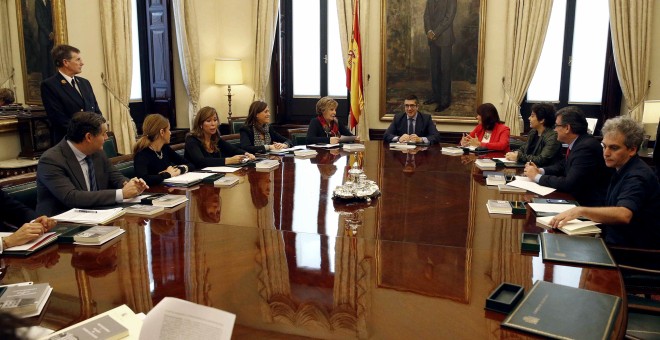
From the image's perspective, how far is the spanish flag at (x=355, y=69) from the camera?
7.48 meters

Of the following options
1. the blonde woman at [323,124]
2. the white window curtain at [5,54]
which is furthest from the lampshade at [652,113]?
the white window curtain at [5,54]

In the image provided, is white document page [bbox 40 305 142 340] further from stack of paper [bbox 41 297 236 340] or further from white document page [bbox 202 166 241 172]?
white document page [bbox 202 166 241 172]

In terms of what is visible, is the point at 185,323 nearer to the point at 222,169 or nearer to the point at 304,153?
the point at 222,169

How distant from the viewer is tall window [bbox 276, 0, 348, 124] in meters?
8.08

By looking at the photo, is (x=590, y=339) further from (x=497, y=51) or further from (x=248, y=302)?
(x=497, y=51)

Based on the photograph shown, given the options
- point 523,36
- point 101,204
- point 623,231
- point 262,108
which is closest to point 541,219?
point 623,231

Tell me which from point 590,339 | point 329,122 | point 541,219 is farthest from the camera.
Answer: point 329,122

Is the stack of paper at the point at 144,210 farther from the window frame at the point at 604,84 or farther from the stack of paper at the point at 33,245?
the window frame at the point at 604,84

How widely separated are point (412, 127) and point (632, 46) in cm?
290

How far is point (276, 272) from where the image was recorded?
2068mm

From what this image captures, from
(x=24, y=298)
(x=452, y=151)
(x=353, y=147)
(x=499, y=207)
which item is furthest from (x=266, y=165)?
(x=24, y=298)

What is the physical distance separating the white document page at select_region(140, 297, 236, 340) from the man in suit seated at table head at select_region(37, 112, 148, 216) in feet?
7.05

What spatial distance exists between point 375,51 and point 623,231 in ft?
17.6

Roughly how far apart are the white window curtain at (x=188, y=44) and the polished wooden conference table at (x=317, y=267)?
174 inches
